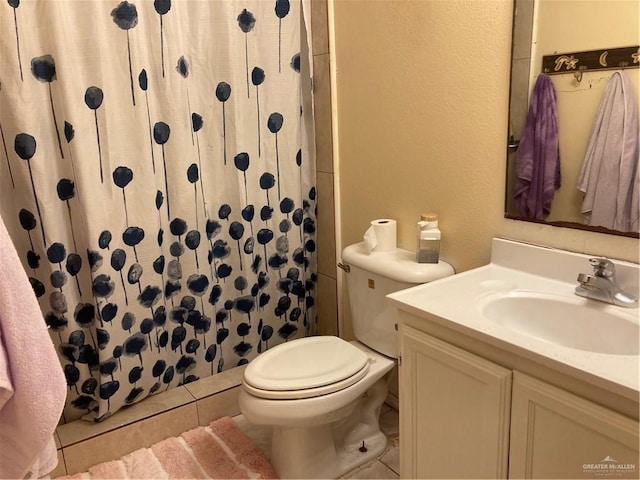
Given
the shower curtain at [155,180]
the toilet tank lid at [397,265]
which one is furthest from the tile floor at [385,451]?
the toilet tank lid at [397,265]

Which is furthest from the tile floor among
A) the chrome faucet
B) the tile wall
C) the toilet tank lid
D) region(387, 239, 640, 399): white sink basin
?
the chrome faucet

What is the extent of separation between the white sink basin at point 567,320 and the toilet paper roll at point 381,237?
0.57 metres


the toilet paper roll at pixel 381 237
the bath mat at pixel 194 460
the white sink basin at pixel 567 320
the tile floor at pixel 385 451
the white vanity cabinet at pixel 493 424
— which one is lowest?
the tile floor at pixel 385 451

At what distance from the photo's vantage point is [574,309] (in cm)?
128

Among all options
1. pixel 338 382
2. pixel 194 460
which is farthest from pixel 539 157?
pixel 194 460

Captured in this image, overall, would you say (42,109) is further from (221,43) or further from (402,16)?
(402,16)

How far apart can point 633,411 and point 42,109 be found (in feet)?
5.84

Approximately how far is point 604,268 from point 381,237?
2.50ft

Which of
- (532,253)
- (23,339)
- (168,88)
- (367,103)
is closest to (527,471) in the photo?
(532,253)

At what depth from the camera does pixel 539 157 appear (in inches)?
56.7

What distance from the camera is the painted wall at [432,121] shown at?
4.91ft

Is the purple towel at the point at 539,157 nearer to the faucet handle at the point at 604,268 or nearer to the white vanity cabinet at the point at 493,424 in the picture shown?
the faucet handle at the point at 604,268

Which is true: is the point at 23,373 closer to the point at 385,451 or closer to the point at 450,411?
the point at 450,411

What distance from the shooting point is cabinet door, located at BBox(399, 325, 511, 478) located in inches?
45.2
